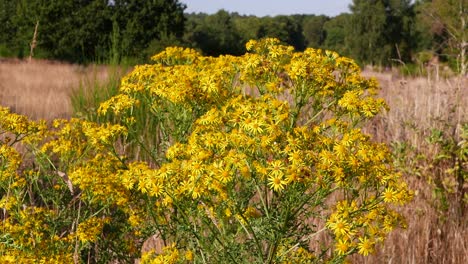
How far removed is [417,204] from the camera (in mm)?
3781

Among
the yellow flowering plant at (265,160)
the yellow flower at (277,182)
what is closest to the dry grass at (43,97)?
the yellow flowering plant at (265,160)

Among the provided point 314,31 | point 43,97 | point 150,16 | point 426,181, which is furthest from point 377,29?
point 426,181

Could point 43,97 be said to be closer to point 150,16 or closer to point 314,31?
point 150,16

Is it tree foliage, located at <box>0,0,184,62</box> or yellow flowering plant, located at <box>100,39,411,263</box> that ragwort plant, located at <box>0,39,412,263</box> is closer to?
yellow flowering plant, located at <box>100,39,411,263</box>

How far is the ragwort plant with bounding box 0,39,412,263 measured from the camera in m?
1.79

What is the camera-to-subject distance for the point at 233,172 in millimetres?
1783

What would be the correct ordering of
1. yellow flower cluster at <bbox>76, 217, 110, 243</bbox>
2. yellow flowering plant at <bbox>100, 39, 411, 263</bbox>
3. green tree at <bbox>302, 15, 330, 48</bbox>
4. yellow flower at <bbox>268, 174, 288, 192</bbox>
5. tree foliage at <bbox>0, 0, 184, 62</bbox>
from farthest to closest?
green tree at <bbox>302, 15, 330, 48</bbox> < tree foliage at <bbox>0, 0, 184, 62</bbox> < yellow flower cluster at <bbox>76, 217, 110, 243</bbox> < yellow flowering plant at <bbox>100, 39, 411, 263</bbox> < yellow flower at <bbox>268, 174, 288, 192</bbox>

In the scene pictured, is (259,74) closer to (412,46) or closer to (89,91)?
(89,91)

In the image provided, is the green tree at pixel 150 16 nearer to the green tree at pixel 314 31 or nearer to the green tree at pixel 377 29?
the green tree at pixel 377 29

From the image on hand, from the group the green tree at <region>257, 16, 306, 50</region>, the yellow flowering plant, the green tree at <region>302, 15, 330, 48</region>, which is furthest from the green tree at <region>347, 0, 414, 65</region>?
the yellow flowering plant

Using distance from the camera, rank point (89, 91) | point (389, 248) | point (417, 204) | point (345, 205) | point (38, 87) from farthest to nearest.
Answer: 1. point (38, 87)
2. point (89, 91)
3. point (417, 204)
4. point (389, 248)
5. point (345, 205)

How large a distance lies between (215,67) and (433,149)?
8.02 ft

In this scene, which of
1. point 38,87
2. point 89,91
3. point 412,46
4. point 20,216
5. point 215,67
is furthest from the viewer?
point 412,46

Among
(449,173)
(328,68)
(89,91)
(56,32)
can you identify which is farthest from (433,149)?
(56,32)
